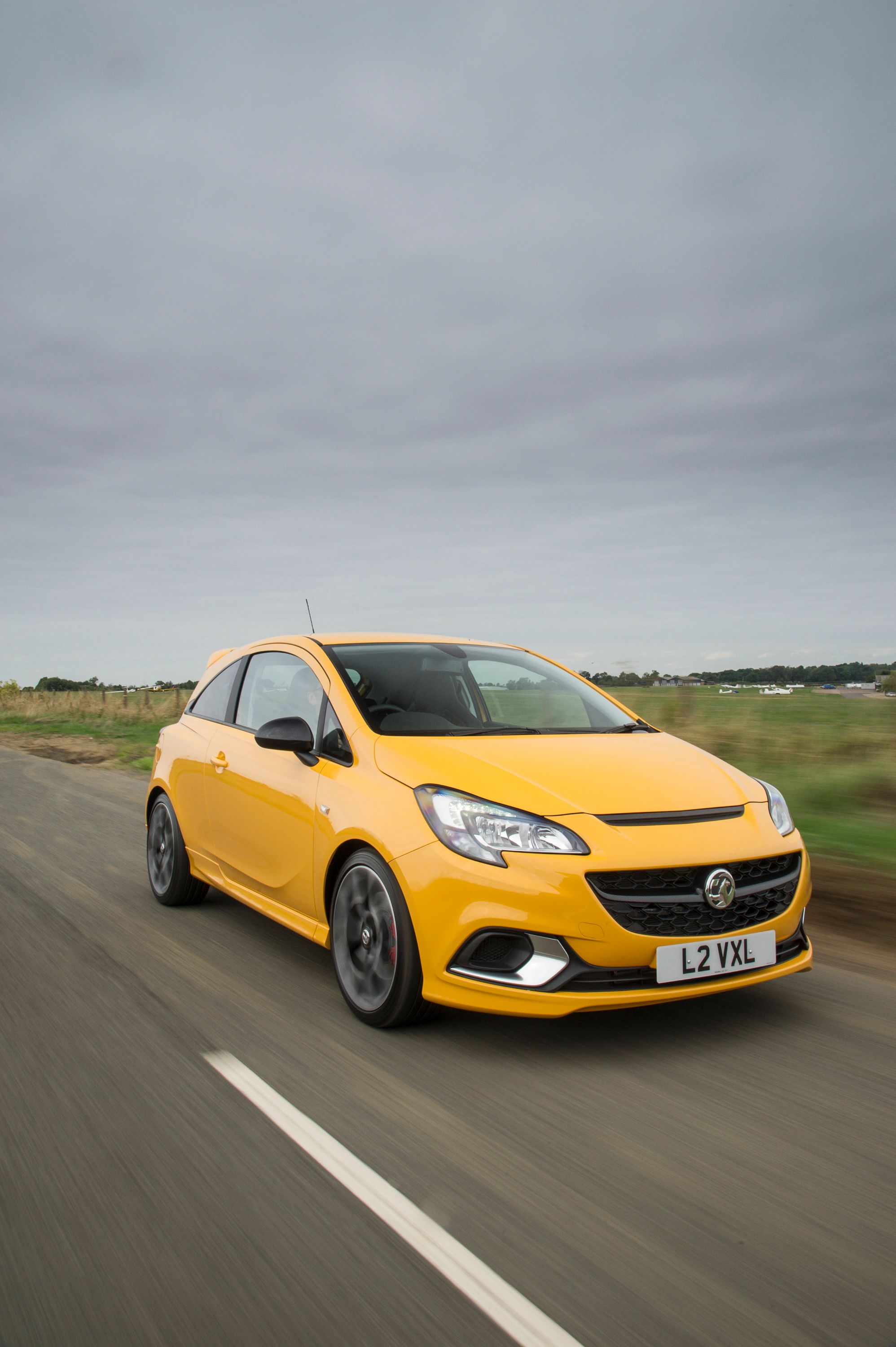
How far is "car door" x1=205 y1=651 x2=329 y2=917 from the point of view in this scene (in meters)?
4.39

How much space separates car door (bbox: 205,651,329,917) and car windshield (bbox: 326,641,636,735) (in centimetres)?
27

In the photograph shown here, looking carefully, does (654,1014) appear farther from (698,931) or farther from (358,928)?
(358,928)

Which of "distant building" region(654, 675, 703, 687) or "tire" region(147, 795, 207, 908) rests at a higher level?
"distant building" region(654, 675, 703, 687)

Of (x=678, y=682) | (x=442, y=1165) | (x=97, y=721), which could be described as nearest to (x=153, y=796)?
(x=442, y=1165)

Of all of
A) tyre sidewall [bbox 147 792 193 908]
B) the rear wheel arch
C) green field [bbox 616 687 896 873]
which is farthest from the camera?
green field [bbox 616 687 896 873]

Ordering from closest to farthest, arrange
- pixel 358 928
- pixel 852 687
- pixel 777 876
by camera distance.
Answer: pixel 777 876, pixel 358 928, pixel 852 687

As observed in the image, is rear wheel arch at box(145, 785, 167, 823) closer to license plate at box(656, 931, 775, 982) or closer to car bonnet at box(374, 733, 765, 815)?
car bonnet at box(374, 733, 765, 815)

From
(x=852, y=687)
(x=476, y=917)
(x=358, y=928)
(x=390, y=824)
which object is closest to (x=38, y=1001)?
(x=358, y=928)

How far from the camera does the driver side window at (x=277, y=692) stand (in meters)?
4.76

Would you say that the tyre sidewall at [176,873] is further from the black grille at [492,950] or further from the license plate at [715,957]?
the license plate at [715,957]

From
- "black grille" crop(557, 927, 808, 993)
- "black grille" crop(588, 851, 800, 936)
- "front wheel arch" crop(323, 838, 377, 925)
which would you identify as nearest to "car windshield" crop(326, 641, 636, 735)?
"front wheel arch" crop(323, 838, 377, 925)

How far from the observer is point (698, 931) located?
344 cm

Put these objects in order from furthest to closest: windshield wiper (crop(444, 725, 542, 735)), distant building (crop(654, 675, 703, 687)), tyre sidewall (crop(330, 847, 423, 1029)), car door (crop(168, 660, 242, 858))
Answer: distant building (crop(654, 675, 703, 687)) → car door (crop(168, 660, 242, 858)) → windshield wiper (crop(444, 725, 542, 735)) → tyre sidewall (crop(330, 847, 423, 1029))

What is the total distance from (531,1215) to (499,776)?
1.63 meters
